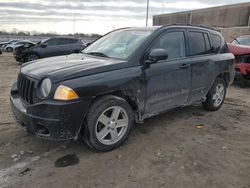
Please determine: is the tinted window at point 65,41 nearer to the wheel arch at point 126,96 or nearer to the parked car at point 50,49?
the parked car at point 50,49

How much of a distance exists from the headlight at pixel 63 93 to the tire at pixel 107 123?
36 cm

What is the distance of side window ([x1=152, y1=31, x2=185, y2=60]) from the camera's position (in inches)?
160

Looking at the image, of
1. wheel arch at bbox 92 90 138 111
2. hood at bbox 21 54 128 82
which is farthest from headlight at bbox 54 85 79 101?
wheel arch at bbox 92 90 138 111

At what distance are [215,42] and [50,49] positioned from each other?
1041 cm

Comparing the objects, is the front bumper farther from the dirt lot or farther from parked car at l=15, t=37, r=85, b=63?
parked car at l=15, t=37, r=85, b=63

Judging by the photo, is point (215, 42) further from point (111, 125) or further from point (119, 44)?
point (111, 125)

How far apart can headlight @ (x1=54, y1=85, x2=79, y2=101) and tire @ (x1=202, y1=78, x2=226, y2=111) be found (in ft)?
10.8

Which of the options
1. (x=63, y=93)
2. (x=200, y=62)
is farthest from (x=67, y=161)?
(x=200, y=62)

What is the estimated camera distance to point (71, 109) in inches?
119

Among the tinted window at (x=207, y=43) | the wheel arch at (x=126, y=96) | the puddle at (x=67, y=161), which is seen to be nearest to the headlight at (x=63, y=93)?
the wheel arch at (x=126, y=96)

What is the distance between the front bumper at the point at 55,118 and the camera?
117 inches

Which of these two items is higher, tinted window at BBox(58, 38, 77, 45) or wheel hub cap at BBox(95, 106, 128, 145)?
tinted window at BBox(58, 38, 77, 45)

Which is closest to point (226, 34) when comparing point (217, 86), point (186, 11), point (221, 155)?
point (186, 11)

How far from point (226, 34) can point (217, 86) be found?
30.7 metres
